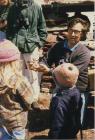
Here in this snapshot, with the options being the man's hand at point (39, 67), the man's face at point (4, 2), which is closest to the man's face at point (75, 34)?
the man's hand at point (39, 67)

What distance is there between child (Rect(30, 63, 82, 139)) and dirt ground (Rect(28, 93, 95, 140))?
1300 millimetres

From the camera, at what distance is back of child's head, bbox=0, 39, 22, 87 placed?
15.8 feet

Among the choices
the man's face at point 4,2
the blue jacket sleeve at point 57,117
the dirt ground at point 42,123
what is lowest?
the dirt ground at point 42,123

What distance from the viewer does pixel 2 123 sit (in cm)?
500

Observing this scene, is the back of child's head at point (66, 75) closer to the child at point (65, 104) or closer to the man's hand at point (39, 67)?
the child at point (65, 104)

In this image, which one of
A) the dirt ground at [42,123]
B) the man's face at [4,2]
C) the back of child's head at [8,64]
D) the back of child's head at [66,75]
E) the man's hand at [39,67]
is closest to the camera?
the back of child's head at [8,64]

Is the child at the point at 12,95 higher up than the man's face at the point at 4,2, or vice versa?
the man's face at the point at 4,2

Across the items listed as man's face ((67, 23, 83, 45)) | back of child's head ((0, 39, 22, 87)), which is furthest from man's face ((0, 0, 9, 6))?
back of child's head ((0, 39, 22, 87))

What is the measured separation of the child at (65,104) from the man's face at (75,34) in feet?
3.08

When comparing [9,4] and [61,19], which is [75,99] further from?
[61,19]

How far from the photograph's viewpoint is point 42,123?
7.16 m

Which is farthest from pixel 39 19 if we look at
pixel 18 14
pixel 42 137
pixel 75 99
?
pixel 75 99

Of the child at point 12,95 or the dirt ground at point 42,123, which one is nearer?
the child at point 12,95

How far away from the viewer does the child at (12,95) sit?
4.84 m
